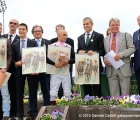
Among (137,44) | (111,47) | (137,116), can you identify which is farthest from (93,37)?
(137,116)

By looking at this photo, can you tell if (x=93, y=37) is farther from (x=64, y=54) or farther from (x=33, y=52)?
(x=33, y=52)

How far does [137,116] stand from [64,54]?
280cm

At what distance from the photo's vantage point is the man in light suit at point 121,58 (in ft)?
24.7

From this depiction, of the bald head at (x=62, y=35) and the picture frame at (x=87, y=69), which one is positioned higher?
the bald head at (x=62, y=35)

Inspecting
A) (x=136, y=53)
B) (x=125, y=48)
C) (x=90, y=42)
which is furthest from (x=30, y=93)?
(x=136, y=53)

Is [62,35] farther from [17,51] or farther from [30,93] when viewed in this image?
[30,93]

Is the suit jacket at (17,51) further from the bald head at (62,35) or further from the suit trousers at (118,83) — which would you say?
the suit trousers at (118,83)

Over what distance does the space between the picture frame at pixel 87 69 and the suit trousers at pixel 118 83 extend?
37cm

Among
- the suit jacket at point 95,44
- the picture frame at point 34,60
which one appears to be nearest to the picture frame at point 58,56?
the picture frame at point 34,60

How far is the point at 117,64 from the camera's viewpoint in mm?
7477

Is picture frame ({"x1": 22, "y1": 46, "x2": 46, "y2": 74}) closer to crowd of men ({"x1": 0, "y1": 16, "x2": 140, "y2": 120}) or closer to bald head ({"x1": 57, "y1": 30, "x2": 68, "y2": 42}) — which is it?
crowd of men ({"x1": 0, "y1": 16, "x2": 140, "y2": 120})

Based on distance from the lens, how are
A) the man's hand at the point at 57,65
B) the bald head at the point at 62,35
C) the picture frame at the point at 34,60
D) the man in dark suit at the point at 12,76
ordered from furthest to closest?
the man in dark suit at the point at 12,76 < the bald head at the point at 62,35 < the man's hand at the point at 57,65 < the picture frame at the point at 34,60

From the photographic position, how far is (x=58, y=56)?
759 cm

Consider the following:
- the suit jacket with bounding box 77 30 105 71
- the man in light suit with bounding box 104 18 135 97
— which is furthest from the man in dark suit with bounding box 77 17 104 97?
the man in light suit with bounding box 104 18 135 97
